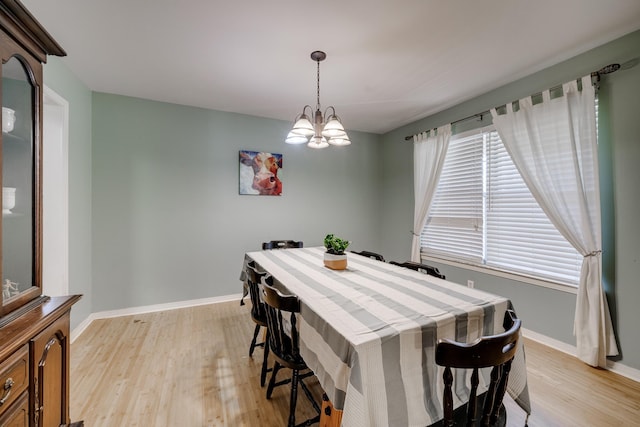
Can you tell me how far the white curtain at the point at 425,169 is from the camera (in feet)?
11.7

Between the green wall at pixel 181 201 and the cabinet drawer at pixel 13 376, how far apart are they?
2503 mm

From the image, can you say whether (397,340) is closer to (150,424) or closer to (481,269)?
(150,424)

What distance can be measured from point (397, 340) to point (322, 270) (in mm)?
1068

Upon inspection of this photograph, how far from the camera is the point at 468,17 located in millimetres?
1880

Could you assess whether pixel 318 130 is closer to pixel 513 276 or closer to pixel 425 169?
pixel 425 169

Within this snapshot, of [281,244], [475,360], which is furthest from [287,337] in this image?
[281,244]

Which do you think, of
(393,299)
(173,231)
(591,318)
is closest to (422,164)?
(591,318)

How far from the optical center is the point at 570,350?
2400mm

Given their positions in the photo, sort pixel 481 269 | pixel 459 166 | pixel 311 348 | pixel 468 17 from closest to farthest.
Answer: pixel 311 348 < pixel 468 17 < pixel 481 269 < pixel 459 166

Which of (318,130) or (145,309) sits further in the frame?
(145,309)

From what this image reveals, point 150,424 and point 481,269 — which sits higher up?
point 481,269

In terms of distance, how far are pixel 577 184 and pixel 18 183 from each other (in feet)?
11.9

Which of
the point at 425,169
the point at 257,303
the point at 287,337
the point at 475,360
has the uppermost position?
the point at 425,169

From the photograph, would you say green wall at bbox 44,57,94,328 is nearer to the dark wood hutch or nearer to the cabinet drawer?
the dark wood hutch
